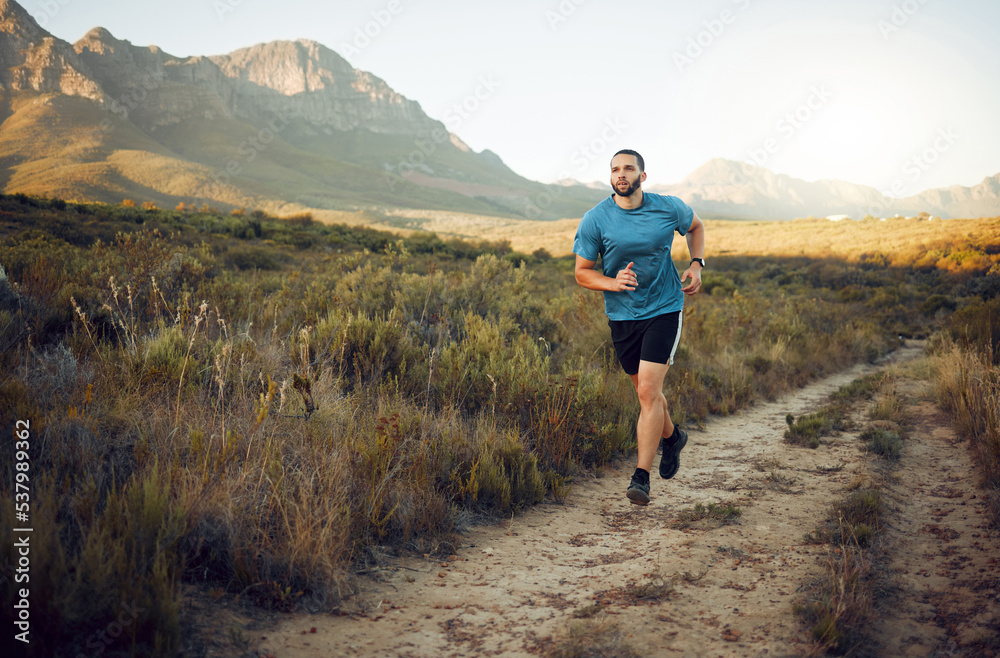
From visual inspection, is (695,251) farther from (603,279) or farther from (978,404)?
(978,404)

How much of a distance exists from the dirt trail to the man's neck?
7.21 ft

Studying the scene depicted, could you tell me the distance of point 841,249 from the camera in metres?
32.2

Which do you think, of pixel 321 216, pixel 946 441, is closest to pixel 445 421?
pixel 946 441

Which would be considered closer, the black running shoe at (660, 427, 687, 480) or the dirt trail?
the dirt trail

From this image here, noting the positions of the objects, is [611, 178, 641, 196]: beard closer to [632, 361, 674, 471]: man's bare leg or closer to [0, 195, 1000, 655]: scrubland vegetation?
[632, 361, 674, 471]: man's bare leg

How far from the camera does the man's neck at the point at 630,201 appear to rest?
12.7 feet

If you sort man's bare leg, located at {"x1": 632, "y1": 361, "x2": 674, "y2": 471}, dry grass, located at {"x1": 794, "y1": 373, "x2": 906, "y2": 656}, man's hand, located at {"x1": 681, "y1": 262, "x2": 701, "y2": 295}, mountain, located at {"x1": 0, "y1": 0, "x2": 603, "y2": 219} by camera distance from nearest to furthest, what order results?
1. dry grass, located at {"x1": 794, "y1": 373, "x2": 906, "y2": 656}
2. man's bare leg, located at {"x1": 632, "y1": 361, "x2": 674, "y2": 471}
3. man's hand, located at {"x1": 681, "y1": 262, "x2": 701, "y2": 295}
4. mountain, located at {"x1": 0, "y1": 0, "x2": 603, "y2": 219}

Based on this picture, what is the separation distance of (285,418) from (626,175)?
2.87 metres

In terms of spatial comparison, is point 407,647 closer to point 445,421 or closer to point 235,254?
point 445,421

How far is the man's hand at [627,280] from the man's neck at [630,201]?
57cm

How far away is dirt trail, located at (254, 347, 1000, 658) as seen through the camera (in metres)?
2.24
